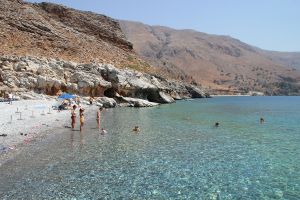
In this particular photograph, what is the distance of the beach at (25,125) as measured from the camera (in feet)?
79.4

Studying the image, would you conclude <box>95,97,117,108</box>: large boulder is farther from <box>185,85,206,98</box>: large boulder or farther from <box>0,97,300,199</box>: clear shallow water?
<box>185,85,206,98</box>: large boulder

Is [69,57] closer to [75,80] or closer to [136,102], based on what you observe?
[75,80]

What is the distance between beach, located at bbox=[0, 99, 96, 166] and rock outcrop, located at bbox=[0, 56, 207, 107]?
13.3m

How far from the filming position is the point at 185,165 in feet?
68.1

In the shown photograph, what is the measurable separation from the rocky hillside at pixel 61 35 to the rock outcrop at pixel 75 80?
8357mm

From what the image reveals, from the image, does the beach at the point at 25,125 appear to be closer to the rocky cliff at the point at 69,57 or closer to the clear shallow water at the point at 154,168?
the clear shallow water at the point at 154,168

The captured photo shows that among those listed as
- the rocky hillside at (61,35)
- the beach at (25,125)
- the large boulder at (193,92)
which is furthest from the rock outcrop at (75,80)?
the large boulder at (193,92)

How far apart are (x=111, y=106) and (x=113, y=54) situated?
3670 centimetres

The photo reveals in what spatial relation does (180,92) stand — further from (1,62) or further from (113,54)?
(1,62)

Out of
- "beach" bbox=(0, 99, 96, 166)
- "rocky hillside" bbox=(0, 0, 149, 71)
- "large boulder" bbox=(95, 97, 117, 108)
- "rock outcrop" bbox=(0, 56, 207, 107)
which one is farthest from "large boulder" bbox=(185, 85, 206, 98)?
"beach" bbox=(0, 99, 96, 166)

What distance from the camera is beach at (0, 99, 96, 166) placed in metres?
24.2

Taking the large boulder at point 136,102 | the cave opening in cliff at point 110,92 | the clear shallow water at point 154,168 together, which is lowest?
the clear shallow water at point 154,168

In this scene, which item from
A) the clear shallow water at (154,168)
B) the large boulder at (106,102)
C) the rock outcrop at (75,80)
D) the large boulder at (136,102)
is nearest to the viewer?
the clear shallow water at (154,168)

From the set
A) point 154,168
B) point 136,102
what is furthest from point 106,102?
point 154,168
